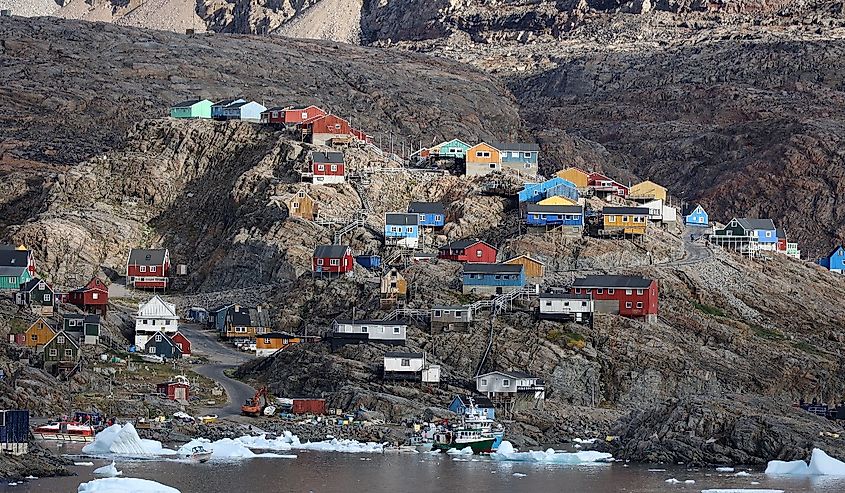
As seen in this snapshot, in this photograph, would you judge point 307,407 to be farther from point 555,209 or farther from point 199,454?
point 555,209

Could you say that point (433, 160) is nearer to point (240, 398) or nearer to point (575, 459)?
point (240, 398)

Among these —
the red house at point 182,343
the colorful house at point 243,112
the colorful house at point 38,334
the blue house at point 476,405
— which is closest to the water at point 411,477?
the blue house at point 476,405

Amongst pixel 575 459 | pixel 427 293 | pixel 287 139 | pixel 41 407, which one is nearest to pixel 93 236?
pixel 287 139

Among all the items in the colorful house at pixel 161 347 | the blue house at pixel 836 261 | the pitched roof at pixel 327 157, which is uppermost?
the pitched roof at pixel 327 157

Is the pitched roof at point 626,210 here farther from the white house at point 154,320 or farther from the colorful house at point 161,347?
the colorful house at point 161,347

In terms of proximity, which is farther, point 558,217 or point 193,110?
point 193,110

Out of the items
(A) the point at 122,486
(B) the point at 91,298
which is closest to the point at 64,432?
(A) the point at 122,486
